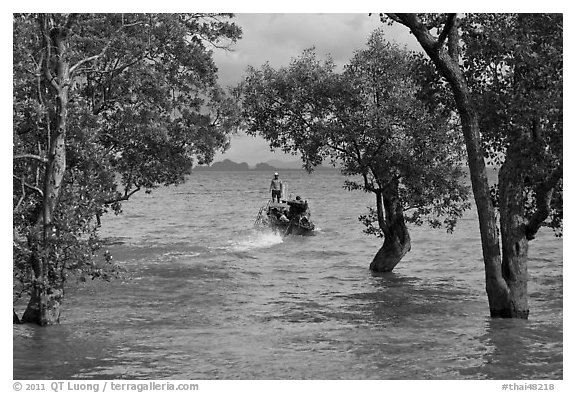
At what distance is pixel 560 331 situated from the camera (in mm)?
20078

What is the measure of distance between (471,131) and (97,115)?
14326 millimetres

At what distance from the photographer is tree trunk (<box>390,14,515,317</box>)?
1936cm

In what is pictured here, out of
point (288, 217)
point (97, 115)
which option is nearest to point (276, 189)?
point (288, 217)

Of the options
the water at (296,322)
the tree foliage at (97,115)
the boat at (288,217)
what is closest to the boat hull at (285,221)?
the boat at (288,217)

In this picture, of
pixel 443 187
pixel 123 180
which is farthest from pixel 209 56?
pixel 443 187

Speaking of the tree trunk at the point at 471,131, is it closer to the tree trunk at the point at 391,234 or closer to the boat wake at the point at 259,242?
the tree trunk at the point at 391,234

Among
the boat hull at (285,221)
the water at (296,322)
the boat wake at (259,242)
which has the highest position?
the boat hull at (285,221)

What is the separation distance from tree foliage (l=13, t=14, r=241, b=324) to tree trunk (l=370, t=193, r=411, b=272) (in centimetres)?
776

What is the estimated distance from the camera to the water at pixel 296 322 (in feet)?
53.9

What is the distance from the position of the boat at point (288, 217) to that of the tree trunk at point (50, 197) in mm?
28920

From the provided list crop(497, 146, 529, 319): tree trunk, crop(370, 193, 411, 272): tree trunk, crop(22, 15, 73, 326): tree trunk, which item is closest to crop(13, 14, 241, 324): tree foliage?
crop(22, 15, 73, 326): tree trunk

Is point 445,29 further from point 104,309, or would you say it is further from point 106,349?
point 104,309

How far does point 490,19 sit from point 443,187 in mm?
11223

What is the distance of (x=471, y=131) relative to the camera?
64.0 ft
